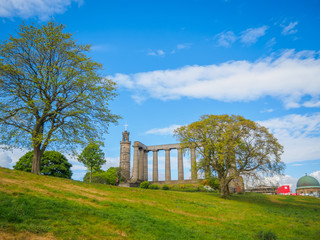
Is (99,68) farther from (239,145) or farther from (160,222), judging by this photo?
(239,145)

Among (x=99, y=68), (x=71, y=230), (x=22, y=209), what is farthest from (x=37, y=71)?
(x=71, y=230)

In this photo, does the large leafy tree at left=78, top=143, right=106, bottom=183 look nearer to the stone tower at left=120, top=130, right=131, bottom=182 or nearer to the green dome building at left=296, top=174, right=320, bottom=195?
the stone tower at left=120, top=130, right=131, bottom=182

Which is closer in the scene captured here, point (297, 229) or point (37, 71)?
point (297, 229)

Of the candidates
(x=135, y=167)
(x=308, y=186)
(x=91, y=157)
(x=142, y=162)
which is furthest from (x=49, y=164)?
(x=308, y=186)

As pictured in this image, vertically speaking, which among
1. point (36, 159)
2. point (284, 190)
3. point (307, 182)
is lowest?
point (284, 190)

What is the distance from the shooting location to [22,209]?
11.4m

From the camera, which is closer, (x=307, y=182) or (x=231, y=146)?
(x=231, y=146)

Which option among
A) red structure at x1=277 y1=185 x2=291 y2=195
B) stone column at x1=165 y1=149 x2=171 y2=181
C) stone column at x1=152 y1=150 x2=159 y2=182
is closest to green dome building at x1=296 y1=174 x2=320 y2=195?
red structure at x1=277 y1=185 x2=291 y2=195

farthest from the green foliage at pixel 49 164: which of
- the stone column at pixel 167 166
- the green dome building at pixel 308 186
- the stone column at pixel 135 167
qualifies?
the green dome building at pixel 308 186

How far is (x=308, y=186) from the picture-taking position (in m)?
110

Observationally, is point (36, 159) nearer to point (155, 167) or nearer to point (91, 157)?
point (91, 157)

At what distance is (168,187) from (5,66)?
Result: 141 feet

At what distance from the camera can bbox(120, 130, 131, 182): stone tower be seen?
69.4 meters

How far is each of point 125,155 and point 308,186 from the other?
91.6m
